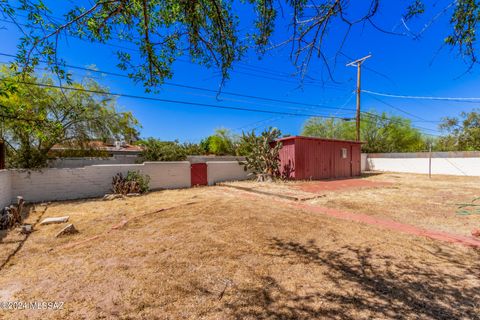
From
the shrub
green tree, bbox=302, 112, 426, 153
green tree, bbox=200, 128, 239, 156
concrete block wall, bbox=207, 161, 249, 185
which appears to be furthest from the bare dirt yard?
green tree, bbox=302, 112, 426, 153

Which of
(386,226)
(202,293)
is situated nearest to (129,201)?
(202,293)

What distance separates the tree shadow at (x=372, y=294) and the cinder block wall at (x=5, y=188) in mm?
7388

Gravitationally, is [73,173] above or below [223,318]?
above

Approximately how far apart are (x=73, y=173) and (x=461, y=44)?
1024cm

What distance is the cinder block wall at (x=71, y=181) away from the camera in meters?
7.27

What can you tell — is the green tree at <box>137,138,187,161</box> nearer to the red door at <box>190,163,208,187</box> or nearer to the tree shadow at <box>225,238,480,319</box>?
the red door at <box>190,163,208,187</box>

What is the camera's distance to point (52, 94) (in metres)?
10.7

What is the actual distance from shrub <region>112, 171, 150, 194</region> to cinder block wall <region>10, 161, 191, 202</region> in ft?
0.94

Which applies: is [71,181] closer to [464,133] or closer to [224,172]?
[224,172]

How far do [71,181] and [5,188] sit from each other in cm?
177

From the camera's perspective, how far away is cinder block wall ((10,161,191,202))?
727 cm

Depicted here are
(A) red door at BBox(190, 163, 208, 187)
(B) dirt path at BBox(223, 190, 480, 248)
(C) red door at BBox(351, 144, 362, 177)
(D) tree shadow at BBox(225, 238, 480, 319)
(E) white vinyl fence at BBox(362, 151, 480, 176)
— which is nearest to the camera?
(D) tree shadow at BBox(225, 238, 480, 319)

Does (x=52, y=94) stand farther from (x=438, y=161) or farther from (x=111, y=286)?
(x=438, y=161)

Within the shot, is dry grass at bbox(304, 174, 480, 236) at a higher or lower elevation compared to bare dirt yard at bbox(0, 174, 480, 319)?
lower
